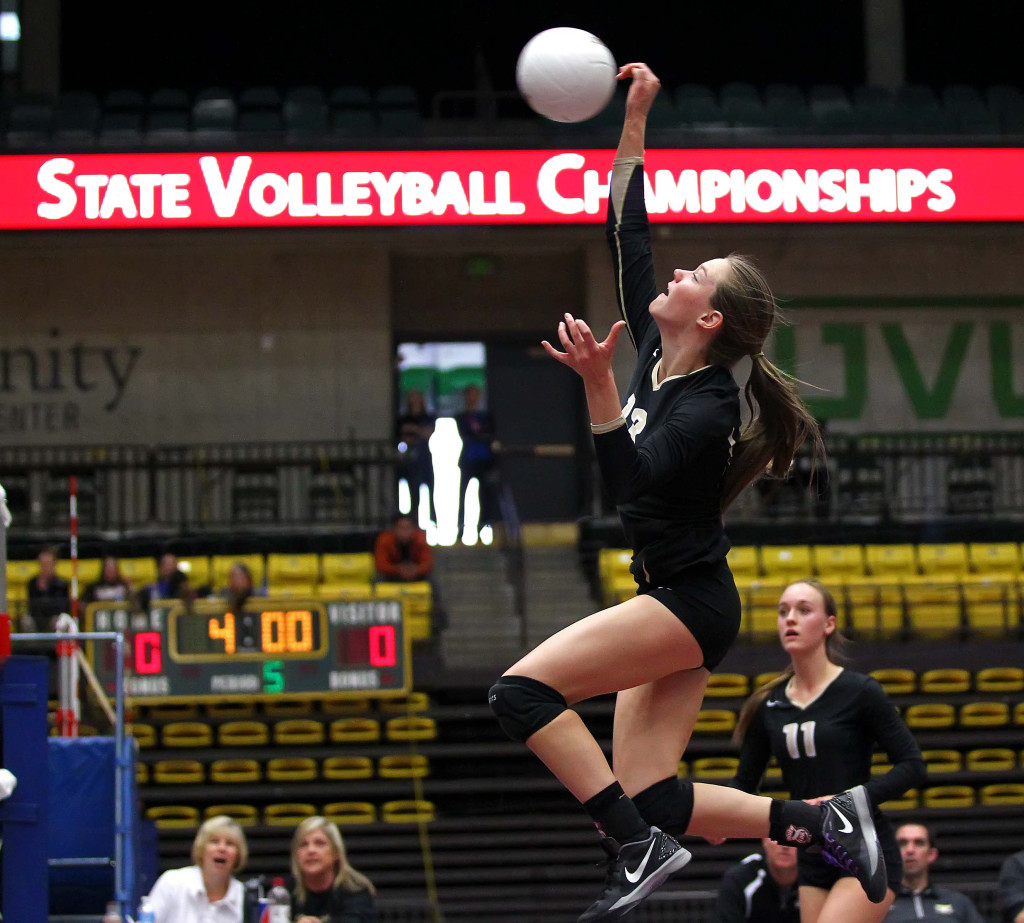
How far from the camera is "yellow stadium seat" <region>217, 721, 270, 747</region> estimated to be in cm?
1239

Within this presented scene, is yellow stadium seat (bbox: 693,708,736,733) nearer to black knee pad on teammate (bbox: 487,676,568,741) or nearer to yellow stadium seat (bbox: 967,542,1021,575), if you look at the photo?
yellow stadium seat (bbox: 967,542,1021,575)

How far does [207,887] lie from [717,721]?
261 inches

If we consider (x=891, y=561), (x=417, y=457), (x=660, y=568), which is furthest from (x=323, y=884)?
(x=891, y=561)

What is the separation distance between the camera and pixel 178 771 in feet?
40.2

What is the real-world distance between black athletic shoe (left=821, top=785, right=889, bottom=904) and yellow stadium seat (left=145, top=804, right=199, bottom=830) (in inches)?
328

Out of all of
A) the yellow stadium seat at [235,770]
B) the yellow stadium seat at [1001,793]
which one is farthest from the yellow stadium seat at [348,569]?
the yellow stadium seat at [1001,793]

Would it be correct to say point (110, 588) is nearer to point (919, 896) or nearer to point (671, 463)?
point (919, 896)

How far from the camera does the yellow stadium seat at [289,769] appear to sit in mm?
12117

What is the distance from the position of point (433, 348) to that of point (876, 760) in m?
9.15

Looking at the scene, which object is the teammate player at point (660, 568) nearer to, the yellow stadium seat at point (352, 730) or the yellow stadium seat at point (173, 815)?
the yellow stadium seat at point (173, 815)

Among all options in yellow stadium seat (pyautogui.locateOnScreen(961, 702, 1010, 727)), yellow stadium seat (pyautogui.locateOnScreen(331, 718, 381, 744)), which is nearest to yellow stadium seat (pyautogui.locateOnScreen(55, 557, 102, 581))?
yellow stadium seat (pyautogui.locateOnScreen(331, 718, 381, 744))

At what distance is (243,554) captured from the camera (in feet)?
49.1

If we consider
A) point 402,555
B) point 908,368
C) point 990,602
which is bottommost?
point 990,602

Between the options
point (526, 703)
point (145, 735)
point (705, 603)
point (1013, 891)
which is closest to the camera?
point (526, 703)
